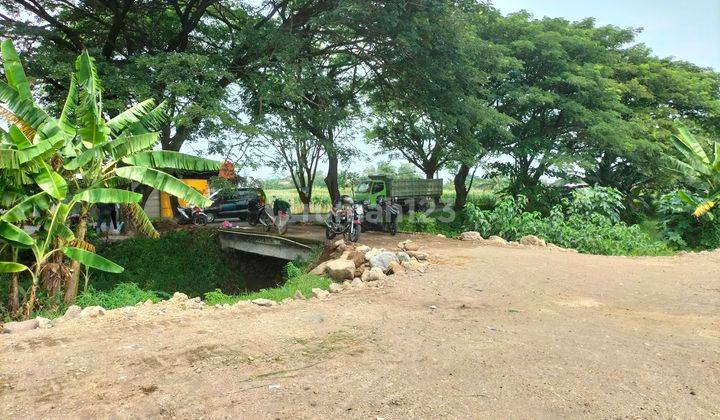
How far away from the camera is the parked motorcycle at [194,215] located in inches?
685

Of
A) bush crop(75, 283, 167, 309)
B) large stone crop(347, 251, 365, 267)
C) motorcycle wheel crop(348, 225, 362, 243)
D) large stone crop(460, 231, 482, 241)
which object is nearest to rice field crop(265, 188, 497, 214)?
large stone crop(460, 231, 482, 241)

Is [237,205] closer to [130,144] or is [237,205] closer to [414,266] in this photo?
[130,144]

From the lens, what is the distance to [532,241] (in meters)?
11.5

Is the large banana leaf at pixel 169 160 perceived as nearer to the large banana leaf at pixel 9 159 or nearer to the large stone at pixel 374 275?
the large banana leaf at pixel 9 159

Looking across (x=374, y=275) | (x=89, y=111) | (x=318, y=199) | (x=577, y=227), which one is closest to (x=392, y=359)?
(x=374, y=275)

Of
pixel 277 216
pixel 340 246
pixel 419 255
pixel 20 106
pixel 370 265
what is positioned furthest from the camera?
pixel 277 216

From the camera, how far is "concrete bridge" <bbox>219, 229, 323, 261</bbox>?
38.8 ft

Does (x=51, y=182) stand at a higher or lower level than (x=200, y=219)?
higher

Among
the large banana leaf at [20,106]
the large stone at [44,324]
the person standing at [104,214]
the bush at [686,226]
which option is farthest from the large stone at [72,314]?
the bush at [686,226]

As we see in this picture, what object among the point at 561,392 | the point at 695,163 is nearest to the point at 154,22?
the point at 561,392

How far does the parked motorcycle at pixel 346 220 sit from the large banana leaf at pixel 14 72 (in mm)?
6566

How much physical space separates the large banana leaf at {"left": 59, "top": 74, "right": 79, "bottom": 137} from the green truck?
47.5 feet

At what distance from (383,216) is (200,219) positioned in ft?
25.3

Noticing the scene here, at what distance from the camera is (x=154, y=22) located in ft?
45.6
